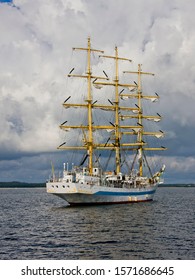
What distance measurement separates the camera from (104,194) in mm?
87875

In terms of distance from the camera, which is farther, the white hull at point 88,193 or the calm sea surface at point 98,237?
the white hull at point 88,193

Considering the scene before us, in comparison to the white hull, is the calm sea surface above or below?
below

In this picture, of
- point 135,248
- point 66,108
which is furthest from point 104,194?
point 135,248

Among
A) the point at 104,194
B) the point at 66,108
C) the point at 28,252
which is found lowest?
the point at 28,252

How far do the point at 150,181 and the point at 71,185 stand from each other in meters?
40.8

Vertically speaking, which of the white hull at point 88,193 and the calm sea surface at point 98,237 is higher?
the white hull at point 88,193

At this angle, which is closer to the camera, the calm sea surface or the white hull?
the calm sea surface

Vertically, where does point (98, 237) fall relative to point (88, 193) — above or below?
below

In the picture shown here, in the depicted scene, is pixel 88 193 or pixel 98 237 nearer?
pixel 98 237
